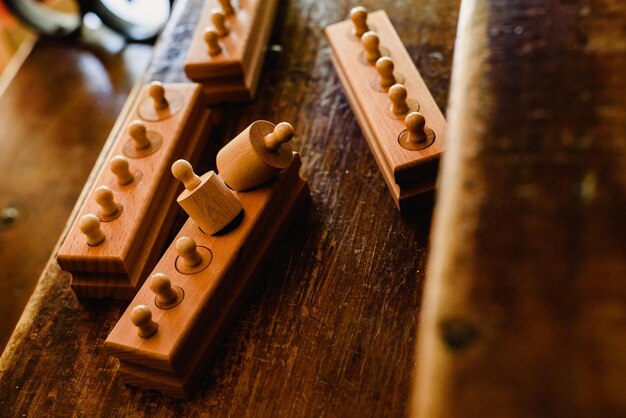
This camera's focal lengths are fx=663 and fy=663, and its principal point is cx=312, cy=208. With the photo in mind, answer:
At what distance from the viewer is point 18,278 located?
2500mm

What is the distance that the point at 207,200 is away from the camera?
3.96 ft

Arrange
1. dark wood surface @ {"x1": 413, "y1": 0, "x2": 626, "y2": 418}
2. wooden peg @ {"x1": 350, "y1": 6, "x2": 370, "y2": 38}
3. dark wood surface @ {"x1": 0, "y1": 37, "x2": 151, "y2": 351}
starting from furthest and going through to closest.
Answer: dark wood surface @ {"x1": 0, "y1": 37, "x2": 151, "y2": 351} → wooden peg @ {"x1": 350, "y1": 6, "x2": 370, "y2": 38} → dark wood surface @ {"x1": 413, "y1": 0, "x2": 626, "y2": 418}

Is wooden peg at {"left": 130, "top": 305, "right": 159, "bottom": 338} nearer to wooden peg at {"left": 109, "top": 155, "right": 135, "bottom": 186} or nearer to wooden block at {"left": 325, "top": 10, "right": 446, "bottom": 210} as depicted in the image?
wooden peg at {"left": 109, "top": 155, "right": 135, "bottom": 186}

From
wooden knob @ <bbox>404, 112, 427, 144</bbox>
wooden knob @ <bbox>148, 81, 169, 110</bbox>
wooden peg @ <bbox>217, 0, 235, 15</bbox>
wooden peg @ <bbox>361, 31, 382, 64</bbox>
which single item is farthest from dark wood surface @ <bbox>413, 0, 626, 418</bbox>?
wooden peg @ <bbox>217, 0, 235, 15</bbox>

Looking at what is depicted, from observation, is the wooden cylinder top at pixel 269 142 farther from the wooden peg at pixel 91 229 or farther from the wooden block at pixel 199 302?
the wooden peg at pixel 91 229

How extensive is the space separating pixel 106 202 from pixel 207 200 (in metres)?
0.25

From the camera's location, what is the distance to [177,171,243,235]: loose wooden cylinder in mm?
1200

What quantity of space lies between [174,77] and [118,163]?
0.55 metres

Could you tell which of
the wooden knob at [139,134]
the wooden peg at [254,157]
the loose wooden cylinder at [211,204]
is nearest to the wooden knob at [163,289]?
the loose wooden cylinder at [211,204]

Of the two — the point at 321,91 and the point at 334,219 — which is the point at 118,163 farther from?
the point at 321,91

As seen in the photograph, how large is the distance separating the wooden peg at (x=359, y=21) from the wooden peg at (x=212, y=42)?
340mm

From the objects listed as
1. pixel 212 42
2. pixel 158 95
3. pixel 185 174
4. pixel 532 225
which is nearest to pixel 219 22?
pixel 212 42

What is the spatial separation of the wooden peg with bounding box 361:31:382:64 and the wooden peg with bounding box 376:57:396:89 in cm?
7

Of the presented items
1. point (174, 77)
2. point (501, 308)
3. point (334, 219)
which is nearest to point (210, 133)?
point (174, 77)
